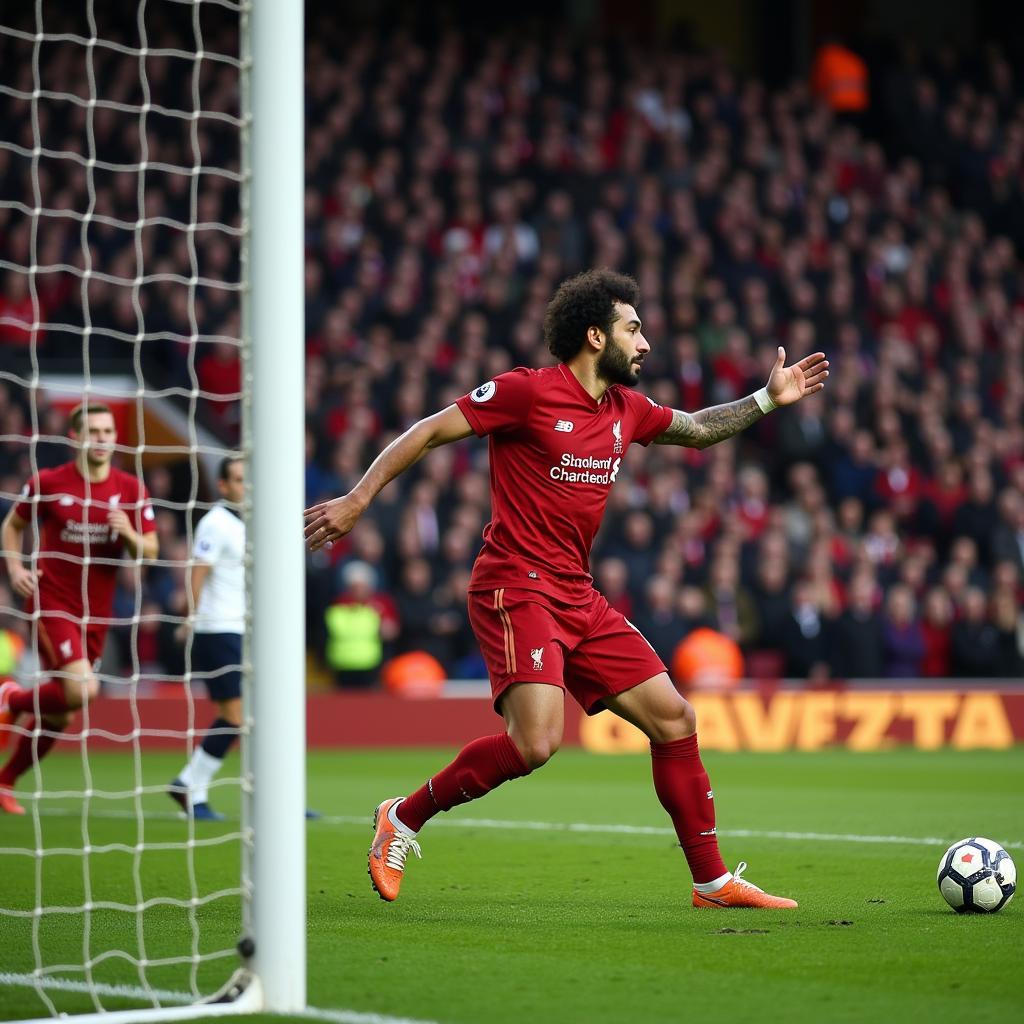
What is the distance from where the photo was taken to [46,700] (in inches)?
371

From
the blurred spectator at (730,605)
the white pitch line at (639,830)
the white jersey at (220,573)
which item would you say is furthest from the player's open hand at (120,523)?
the blurred spectator at (730,605)

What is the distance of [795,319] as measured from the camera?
69.7 ft

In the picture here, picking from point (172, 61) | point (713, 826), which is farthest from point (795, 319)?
point (713, 826)

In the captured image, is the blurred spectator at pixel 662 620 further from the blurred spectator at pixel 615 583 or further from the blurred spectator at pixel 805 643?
the blurred spectator at pixel 805 643

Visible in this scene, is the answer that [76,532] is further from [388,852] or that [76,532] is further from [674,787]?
[674,787]

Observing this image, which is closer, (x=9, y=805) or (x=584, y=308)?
(x=584, y=308)

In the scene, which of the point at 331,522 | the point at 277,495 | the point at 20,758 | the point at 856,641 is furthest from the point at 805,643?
the point at 277,495

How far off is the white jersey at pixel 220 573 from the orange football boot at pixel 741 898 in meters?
4.63

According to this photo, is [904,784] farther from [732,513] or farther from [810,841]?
[732,513]

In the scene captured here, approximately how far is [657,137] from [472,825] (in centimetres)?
1460

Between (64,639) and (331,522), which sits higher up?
(331,522)

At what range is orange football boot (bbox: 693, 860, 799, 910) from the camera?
6.27 m

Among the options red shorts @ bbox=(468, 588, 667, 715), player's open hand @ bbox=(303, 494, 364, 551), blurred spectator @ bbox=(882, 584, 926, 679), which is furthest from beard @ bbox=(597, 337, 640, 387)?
blurred spectator @ bbox=(882, 584, 926, 679)

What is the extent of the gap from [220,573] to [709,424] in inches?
180
